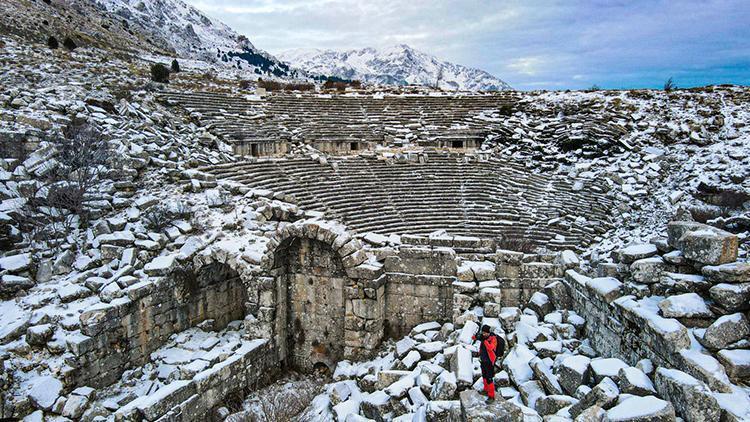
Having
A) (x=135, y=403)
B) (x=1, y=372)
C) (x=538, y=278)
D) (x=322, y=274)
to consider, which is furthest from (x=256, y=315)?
(x=538, y=278)

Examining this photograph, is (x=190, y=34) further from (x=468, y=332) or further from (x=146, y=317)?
(x=468, y=332)

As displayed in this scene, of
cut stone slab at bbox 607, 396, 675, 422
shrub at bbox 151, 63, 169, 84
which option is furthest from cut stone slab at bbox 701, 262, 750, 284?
shrub at bbox 151, 63, 169, 84

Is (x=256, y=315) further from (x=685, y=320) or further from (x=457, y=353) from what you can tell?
(x=685, y=320)

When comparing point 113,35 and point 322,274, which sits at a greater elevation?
point 113,35

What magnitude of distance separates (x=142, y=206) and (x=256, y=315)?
5.81 metres

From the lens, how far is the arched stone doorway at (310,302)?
500 inches

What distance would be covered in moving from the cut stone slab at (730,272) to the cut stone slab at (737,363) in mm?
978

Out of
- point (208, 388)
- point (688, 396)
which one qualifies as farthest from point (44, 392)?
point (688, 396)

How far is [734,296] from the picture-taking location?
19.2ft

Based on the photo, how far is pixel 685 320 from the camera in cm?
622

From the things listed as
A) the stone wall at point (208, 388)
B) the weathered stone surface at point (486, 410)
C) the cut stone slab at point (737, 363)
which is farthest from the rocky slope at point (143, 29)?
the cut stone slab at point (737, 363)

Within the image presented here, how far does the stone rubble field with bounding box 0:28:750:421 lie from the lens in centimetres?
612

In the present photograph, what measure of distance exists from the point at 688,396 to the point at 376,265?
775 cm

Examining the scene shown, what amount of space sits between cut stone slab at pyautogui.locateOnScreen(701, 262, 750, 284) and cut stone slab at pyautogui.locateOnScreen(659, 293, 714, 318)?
36 cm
